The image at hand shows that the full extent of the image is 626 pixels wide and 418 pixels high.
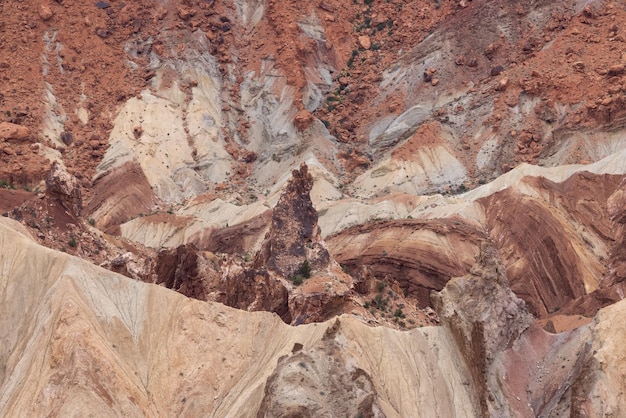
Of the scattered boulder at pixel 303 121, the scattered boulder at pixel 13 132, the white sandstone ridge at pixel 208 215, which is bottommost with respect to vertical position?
the white sandstone ridge at pixel 208 215

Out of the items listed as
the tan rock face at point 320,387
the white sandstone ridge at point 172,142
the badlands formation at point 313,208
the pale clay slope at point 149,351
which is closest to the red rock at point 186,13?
the badlands formation at point 313,208

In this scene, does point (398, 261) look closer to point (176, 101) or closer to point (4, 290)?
point (4, 290)

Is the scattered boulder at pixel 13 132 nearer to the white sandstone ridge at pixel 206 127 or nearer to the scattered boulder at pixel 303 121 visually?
the white sandstone ridge at pixel 206 127

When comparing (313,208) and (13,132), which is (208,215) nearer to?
(13,132)

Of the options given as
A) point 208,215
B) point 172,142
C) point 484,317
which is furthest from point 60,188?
point 172,142

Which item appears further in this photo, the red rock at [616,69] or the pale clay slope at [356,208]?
the red rock at [616,69]

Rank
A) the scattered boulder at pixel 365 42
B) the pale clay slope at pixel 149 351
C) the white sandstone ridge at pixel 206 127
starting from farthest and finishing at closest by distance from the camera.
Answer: the scattered boulder at pixel 365 42 → the white sandstone ridge at pixel 206 127 → the pale clay slope at pixel 149 351

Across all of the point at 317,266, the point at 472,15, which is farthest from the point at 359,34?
the point at 317,266
